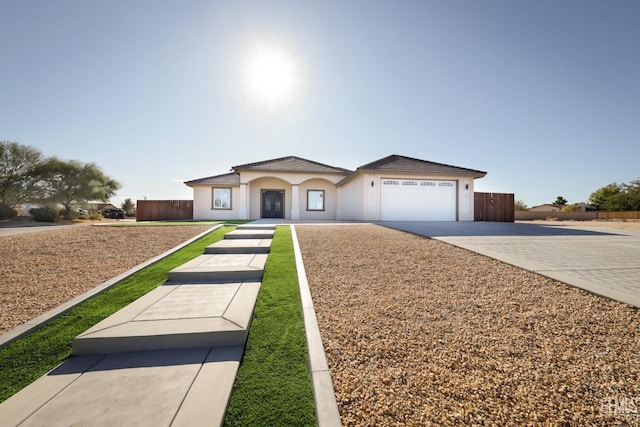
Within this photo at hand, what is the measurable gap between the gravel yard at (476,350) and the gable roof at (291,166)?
13.9m

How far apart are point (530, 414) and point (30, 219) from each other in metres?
31.0

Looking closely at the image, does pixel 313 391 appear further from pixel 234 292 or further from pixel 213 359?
pixel 234 292

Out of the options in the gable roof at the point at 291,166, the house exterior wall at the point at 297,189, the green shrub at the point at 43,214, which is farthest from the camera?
the green shrub at the point at 43,214

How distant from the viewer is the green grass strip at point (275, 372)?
1.66 m

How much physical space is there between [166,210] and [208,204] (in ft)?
11.4

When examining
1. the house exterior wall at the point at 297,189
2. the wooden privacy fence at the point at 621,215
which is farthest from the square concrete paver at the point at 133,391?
the wooden privacy fence at the point at 621,215

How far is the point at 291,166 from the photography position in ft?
59.1

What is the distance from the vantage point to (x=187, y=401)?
1.78 m

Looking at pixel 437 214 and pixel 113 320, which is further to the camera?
pixel 437 214

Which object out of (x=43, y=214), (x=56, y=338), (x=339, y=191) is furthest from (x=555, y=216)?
(x=43, y=214)

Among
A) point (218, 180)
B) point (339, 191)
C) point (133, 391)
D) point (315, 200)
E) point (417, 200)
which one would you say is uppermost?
point (218, 180)

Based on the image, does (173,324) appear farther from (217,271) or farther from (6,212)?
(6,212)

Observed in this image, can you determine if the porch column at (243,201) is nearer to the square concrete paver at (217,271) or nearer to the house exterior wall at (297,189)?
the house exterior wall at (297,189)

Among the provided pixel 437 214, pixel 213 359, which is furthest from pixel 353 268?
pixel 437 214
